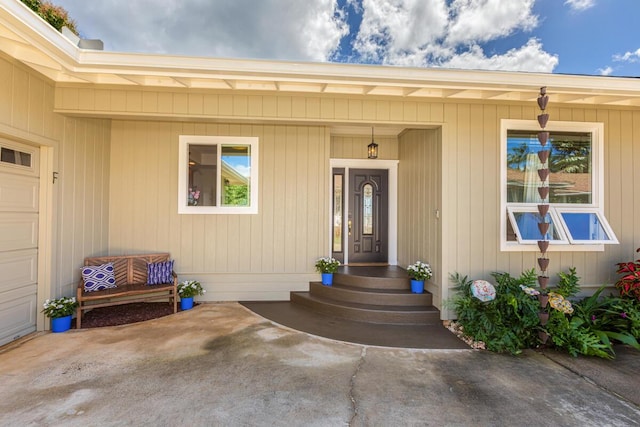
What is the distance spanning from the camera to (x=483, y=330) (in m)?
3.26

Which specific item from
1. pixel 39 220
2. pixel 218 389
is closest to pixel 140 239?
pixel 39 220

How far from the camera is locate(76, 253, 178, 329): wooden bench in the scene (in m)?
3.84

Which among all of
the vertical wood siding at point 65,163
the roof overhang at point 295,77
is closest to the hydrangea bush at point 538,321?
the roof overhang at point 295,77

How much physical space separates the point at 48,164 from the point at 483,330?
564 cm

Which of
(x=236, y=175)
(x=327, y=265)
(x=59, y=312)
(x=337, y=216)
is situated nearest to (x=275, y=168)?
(x=236, y=175)

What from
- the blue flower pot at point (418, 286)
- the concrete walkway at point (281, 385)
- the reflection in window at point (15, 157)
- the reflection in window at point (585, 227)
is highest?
the reflection in window at point (15, 157)

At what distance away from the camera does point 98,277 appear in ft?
12.9

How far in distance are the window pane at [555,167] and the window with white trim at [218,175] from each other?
395cm

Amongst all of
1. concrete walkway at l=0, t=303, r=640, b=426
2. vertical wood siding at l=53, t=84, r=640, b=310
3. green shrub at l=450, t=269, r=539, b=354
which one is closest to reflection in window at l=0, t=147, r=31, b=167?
vertical wood siding at l=53, t=84, r=640, b=310

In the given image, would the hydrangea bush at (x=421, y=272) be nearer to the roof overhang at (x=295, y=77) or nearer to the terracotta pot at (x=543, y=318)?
the terracotta pot at (x=543, y=318)

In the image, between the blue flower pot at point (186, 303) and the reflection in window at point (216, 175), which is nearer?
the blue flower pot at point (186, 303)

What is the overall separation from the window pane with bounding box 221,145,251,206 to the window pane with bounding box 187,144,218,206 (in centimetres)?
17

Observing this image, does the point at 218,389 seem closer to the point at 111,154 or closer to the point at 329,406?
the point at 329,406

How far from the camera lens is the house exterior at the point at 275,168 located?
317 cm
